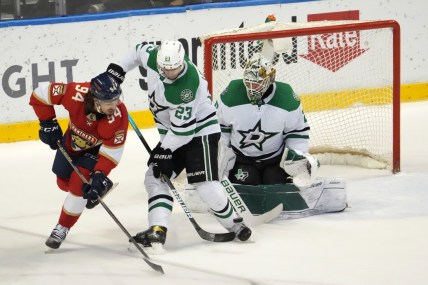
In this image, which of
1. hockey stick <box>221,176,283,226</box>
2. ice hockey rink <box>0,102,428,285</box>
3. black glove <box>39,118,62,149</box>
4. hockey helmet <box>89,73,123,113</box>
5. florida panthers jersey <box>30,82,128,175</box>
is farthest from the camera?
hockey stick <box>221,176,283,226</box>

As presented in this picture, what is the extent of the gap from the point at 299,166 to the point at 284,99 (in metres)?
0.35

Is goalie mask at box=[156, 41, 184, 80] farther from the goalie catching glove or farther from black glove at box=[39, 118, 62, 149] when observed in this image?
the goalie catching glove

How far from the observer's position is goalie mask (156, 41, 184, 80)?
4.91 metres

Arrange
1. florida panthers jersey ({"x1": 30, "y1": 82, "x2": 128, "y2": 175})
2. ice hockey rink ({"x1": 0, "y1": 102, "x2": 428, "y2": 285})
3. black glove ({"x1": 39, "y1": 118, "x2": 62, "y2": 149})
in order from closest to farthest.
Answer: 1. ice hockey rink ({"x1": 0, "y1": 102, "x2": 428, "y2": 285})
2. florida panthers jersey ({"x1": 30, "y1": 82, "x2": 128, "y2": 175})
3. black glove ({"x1": 39, "y1": 118, "x2": 62, "y2": 149})

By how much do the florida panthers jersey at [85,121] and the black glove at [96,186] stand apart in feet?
0.20

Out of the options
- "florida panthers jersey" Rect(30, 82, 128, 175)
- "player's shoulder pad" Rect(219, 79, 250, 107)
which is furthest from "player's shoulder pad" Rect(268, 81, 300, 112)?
"florida panthers jersey" Rect(30, 82, 128, 175)

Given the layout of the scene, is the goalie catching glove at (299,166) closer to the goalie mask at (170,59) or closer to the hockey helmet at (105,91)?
the goalie mask at (170,59)

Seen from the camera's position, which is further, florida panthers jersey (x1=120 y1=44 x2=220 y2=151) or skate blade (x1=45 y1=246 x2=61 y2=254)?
skate blade (x1=45 y1=246 x2=61 y2=254)

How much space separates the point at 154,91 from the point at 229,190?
0.74 m

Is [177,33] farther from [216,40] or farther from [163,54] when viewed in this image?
[163,54]

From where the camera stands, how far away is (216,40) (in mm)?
6195

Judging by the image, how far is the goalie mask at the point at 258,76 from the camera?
18.1 ft

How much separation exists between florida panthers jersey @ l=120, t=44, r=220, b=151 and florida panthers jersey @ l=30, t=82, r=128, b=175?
0.60 feet

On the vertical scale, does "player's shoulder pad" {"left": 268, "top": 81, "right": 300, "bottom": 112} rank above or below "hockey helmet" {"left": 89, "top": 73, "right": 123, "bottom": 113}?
below
